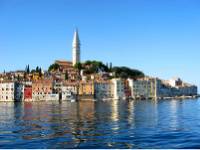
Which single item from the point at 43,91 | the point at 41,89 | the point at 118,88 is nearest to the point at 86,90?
the point at 118,88

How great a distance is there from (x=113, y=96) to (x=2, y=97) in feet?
111

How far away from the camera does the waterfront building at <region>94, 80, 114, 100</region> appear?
12912 centimetres

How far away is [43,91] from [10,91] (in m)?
8.94

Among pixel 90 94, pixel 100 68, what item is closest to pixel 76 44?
pixel 100 68

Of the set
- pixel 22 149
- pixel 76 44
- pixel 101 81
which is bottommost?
pixel 22 149

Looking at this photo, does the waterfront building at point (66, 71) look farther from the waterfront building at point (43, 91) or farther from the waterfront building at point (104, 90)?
the waterfront building at point (43, 91)

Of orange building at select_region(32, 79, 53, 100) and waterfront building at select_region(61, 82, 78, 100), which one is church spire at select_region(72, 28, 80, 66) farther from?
orange building at select_region(32, 79, 53, 100)

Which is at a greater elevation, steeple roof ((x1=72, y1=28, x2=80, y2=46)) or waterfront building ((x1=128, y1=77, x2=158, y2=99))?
steeple roof ((x1=72, y1=28, x2=80, y2=46))

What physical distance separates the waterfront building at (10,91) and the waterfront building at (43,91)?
161 inches

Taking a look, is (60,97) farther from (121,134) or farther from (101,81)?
(121,134)

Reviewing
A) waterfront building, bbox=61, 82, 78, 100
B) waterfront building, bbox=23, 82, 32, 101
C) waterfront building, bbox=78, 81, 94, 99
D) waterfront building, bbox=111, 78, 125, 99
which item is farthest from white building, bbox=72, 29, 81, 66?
waterfront building, bbox=23, 82, 32, 101

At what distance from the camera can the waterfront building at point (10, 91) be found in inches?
4648

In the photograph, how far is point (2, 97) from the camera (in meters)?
119

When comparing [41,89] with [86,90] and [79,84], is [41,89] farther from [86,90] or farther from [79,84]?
[86,90]
